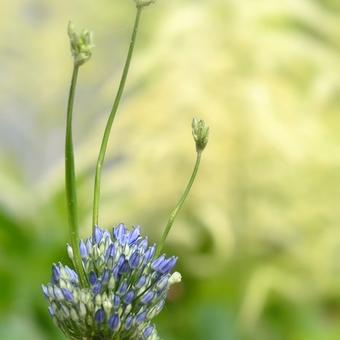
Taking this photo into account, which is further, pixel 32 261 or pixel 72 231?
pixel 32 261

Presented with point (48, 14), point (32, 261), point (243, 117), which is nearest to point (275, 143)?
point (243, 117)

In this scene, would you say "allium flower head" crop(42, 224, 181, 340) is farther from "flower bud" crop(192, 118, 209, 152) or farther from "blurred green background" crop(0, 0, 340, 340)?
"blurred green background" crop(0, 0, 340, 340)

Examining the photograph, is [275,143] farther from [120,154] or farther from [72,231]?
[72,231]

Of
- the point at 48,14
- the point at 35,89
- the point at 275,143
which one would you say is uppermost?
the point at 48,14

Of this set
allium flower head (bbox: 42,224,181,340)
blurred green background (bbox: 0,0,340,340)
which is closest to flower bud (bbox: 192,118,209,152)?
allium flower head (bbox: 42,224,181,340)

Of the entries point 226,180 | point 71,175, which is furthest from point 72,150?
point 226,180

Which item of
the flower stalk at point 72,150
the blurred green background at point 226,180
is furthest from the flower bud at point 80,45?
the blurred green background at point 226,180

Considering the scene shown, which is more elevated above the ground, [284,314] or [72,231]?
[284,314]
